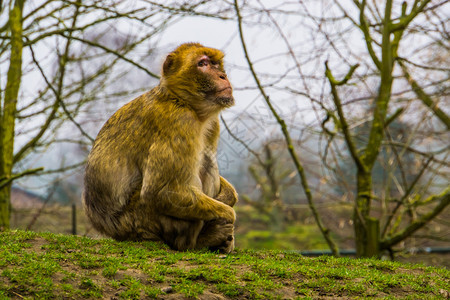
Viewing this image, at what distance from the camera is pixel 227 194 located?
6.42 metres

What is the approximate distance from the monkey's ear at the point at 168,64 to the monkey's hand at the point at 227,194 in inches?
63.6

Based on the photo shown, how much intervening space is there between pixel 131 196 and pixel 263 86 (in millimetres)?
4114

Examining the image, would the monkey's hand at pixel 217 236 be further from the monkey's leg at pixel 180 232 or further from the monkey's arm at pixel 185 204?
the monkey's arm at pixel 185 204

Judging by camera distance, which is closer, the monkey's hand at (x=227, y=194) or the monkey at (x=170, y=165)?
the monkey at (x=170, y=165)

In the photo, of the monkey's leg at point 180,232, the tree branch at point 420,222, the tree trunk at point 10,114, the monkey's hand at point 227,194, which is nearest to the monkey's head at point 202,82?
the monkey's hand at point 227,194

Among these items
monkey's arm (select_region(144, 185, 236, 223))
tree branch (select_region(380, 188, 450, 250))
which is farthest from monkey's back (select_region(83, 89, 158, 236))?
tree branch (select_region(380, 188, 450, 250))

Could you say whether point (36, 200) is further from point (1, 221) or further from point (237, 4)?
point (237, 4)

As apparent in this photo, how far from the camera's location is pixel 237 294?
4562 mm

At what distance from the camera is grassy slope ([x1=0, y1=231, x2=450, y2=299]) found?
4.33 m

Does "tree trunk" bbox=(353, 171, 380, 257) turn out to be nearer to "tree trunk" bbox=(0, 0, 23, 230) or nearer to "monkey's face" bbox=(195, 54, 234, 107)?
"monkey's face" bbox=(195, 54, 234, 107)

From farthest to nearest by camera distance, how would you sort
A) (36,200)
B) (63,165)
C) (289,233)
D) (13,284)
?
(289,233), (36,200), (63,165), (13,284)

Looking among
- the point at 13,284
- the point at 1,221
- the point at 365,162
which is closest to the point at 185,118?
the point at 13,284

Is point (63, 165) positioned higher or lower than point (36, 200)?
higher

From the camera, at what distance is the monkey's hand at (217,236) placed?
5875 millimetres
